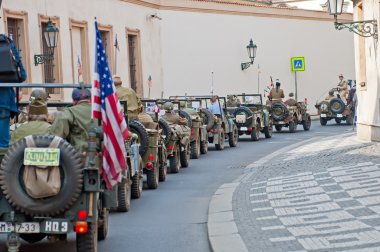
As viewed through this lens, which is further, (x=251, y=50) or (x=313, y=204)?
(x=251, y=50)

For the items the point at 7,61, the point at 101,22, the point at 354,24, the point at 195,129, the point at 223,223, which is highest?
the point at 101,22

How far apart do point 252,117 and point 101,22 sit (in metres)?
5.84

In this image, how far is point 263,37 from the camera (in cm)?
4469

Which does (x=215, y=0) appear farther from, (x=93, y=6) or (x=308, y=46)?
(x=93, y=6)

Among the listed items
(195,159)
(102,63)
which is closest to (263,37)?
(195,159)

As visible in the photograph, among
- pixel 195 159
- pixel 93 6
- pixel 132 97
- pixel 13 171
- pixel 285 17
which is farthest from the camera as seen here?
pixel 285 17

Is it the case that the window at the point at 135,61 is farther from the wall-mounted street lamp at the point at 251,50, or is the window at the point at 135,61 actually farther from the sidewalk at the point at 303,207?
the sidewalk at the point at 303,207

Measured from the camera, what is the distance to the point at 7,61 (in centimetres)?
1010

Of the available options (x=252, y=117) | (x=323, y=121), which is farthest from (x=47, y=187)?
(x=323, y=121)

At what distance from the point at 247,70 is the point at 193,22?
456 centimetres

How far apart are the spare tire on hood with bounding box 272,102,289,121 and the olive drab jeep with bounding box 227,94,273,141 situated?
5.24ft

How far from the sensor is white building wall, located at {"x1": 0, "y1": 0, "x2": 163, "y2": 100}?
87.5 ft

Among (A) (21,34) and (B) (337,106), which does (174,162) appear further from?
(B) (337,106)

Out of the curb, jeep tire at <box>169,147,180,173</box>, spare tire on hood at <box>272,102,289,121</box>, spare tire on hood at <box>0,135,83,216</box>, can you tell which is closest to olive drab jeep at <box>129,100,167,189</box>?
the curb
